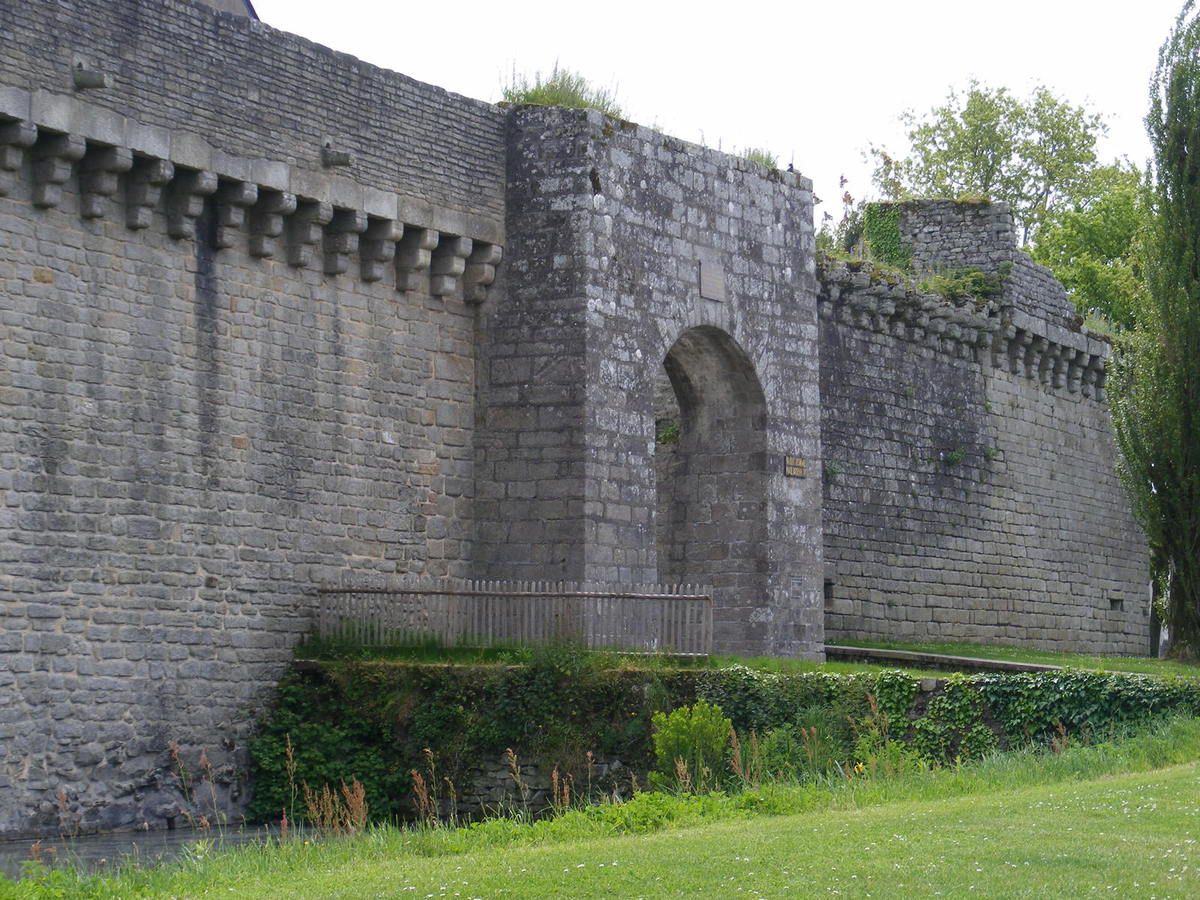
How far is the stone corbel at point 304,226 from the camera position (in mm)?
17297

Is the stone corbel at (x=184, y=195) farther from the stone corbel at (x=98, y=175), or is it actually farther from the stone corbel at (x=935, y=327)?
the stone corbel at (x=935, y=327)

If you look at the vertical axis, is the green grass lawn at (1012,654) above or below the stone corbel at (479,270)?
below

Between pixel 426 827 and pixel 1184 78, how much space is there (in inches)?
663

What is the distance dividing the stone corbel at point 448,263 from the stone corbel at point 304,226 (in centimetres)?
148

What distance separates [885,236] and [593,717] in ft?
41.6

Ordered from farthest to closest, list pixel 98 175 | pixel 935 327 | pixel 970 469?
pixel 970 469, pixel 935 327, pixel 98 175

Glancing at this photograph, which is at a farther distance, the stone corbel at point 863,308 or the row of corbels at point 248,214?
the stone corbel at point 863,308

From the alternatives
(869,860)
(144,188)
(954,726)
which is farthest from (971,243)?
(869,860)

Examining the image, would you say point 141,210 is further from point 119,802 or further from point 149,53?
point 119,802

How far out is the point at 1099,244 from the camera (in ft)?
143

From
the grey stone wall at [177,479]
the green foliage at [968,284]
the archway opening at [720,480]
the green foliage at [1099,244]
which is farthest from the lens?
the green foliage at [1099,244]

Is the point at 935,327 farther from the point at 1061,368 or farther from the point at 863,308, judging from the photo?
the point at 1061,368

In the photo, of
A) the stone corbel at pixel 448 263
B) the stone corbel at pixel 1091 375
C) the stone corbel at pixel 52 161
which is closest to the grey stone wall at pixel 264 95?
the stone corbel at pixel 448 263

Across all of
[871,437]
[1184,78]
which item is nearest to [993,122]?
[1184,78]
